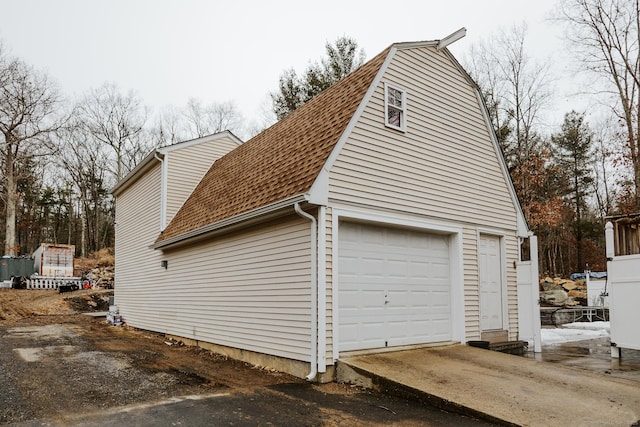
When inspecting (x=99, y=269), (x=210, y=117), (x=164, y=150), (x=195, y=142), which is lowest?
(x=99, y=269)

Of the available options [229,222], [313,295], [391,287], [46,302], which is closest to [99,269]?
[46,302]

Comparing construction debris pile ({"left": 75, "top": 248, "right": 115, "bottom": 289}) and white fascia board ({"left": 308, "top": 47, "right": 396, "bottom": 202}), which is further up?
white fascia board ({"left": 308, "top": 47, "right": 396, "bottom": 202})

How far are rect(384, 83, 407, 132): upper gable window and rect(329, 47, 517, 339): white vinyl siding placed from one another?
11cm

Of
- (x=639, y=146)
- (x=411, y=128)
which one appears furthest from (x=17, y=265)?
(x=639, y=146)

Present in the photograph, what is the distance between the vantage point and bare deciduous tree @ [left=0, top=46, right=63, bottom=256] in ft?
95.1

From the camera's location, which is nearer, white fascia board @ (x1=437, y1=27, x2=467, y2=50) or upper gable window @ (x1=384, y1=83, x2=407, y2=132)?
upper gable window @ (x1=384, y1=83, x2=407, y2=132)

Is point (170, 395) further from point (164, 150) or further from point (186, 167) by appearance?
point (186, 167)

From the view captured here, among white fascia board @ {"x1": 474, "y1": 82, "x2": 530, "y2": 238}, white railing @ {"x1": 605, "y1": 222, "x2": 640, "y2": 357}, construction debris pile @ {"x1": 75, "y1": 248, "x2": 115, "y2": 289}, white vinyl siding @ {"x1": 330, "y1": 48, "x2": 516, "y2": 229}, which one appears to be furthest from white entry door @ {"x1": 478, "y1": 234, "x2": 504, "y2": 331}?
construction debris pile @ {"x1": 75, "y1": 248, "x2": 115, "y2": 289}

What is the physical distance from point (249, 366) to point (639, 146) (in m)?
19.9

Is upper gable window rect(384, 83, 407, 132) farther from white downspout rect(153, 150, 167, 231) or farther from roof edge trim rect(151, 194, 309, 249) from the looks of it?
white downspout rect(153, 150, 167, 231)

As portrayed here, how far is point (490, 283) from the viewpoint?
9891mm

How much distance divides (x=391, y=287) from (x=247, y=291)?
8.72 ft

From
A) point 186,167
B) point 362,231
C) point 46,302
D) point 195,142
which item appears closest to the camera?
point 362,231

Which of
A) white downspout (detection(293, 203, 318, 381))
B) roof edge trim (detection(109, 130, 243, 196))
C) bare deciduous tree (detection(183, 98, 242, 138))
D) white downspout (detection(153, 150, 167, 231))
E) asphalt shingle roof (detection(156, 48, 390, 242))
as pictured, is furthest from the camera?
bare deciduous tree (detection(183, 98, 242, 138))
